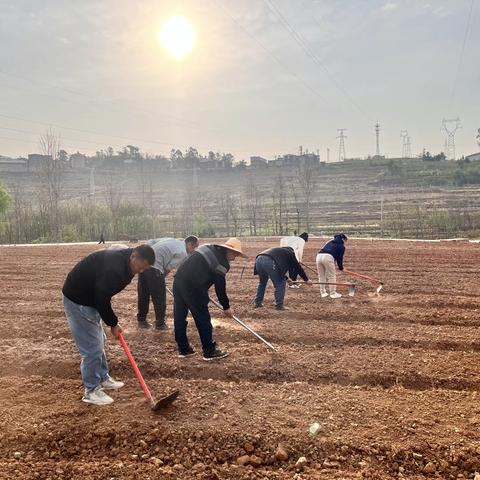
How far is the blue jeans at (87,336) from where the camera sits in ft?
15.8

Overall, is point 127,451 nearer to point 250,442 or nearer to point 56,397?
point 250,442

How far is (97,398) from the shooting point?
4.77 m

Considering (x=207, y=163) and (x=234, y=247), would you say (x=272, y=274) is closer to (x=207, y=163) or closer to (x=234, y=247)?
(x=234, y=247)

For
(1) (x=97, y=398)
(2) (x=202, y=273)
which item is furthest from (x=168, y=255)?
(1) (x=97, y=398)

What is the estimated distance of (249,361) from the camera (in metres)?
5.91

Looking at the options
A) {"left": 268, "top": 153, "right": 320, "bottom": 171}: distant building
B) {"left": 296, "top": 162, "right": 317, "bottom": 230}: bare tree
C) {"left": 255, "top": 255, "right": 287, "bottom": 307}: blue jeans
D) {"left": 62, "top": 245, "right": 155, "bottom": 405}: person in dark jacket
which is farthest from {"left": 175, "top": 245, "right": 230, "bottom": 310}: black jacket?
{"left": 268, "top": 153, "right": 320, "bottom": 171}: distant building

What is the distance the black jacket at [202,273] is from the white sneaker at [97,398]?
5.14 feet

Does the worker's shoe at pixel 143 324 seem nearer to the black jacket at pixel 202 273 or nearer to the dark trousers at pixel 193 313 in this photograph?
the dark trousers at pixel 193 313

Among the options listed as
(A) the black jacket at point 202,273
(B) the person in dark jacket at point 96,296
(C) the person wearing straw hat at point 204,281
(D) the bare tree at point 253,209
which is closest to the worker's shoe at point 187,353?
(C) the person wearing straw hat at point 204,281

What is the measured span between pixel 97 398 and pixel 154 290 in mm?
2695

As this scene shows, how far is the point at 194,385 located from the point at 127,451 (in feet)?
4.15

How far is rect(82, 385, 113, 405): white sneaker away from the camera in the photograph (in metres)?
4.75

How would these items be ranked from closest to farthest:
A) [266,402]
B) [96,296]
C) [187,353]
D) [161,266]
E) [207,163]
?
[96,296] < [266,402] < [187,353] < [161,266] < [207,163]

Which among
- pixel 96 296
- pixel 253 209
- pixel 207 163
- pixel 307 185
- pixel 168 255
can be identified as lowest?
pixel 96 296
